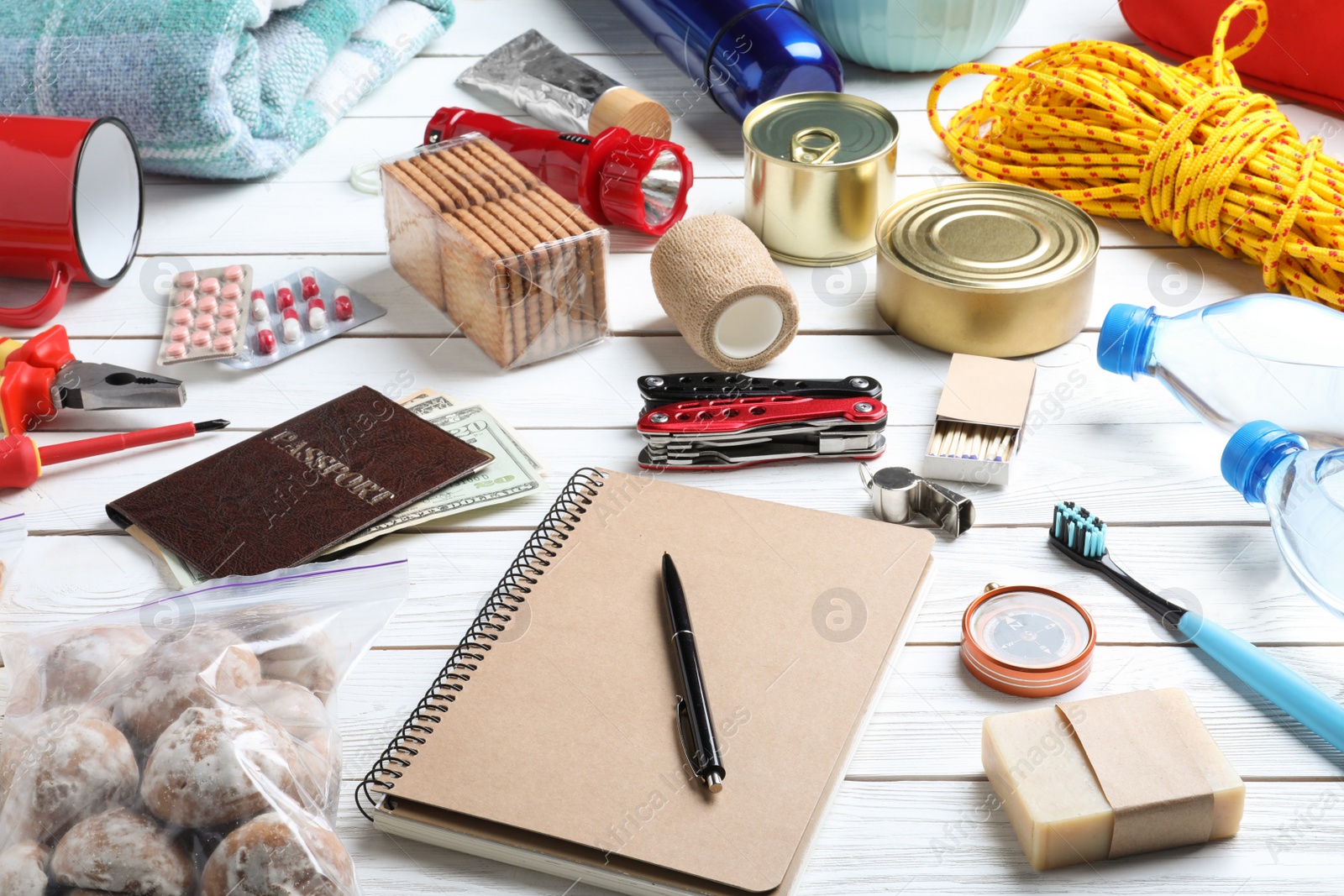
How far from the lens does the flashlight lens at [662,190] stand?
121 centimetres

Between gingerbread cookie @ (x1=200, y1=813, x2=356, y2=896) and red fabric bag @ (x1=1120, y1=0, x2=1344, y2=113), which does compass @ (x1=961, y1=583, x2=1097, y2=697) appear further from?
red fabric bag @ (x1=1120, y1=0, x2=1344, y2=113)

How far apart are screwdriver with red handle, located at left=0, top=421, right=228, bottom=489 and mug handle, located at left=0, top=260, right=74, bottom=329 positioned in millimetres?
183

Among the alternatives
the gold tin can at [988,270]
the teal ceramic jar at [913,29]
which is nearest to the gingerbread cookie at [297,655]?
the gold tin can at [988,270]

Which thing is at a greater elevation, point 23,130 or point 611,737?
point 23,130

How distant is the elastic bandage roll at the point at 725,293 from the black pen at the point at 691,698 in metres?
0.26

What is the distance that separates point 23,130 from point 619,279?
21.0 inches

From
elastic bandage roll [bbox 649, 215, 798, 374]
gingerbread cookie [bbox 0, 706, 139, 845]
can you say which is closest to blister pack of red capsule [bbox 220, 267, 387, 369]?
elastic bandage roll [bbox 649, 215, 798, 374]

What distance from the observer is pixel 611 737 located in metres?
0.70

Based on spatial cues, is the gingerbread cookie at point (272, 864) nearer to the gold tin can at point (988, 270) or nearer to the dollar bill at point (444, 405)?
the dollar bill at point (444, 405)

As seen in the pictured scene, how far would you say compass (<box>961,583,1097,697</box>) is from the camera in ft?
2.39

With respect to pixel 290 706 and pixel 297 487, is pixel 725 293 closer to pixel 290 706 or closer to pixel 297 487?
pixel 297 487

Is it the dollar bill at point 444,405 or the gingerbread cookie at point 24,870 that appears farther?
the dollar bill at point 444,405

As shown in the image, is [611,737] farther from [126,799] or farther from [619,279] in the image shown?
[619,279]

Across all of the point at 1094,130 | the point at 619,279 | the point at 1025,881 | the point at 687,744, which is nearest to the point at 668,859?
the point at 687,744
